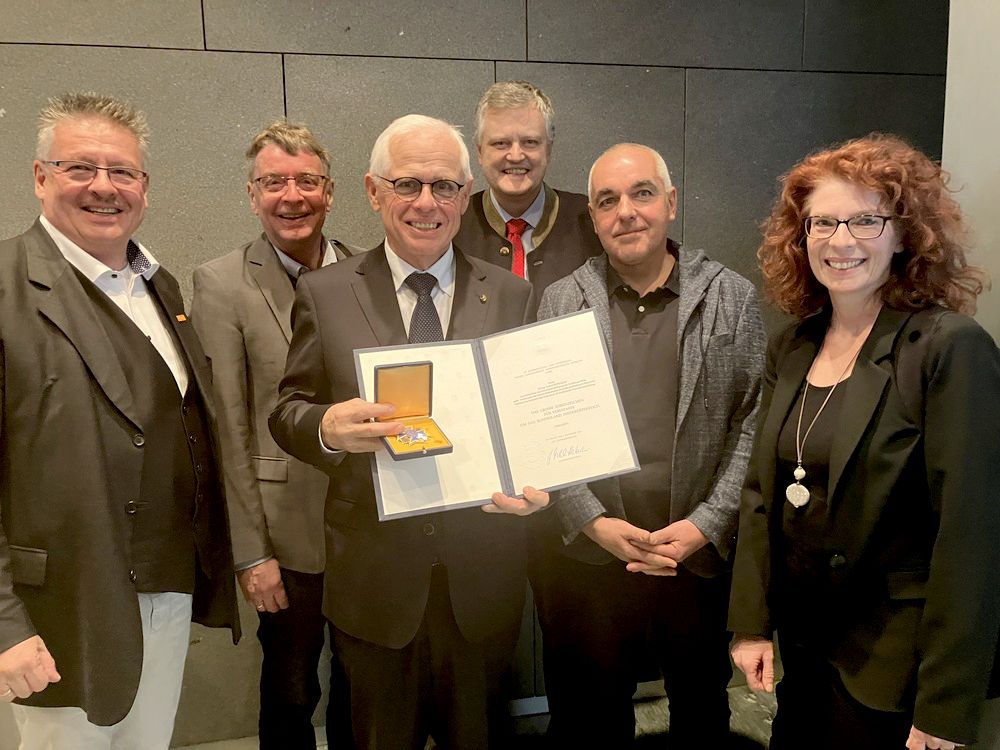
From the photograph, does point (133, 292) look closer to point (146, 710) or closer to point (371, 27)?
point (146, 710)

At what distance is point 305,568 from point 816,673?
1.56 m

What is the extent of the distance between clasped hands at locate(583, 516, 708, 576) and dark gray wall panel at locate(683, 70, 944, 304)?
1804mm

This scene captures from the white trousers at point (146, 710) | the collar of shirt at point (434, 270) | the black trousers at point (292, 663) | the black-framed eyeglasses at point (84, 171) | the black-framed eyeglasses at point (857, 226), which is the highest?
the black-framed eyeglasses at point (84, 171)

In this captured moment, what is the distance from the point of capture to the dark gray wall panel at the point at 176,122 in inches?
106

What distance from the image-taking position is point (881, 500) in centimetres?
148

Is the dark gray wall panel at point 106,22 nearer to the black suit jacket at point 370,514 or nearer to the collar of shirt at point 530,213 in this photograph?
the collar of shirt at point 530,213

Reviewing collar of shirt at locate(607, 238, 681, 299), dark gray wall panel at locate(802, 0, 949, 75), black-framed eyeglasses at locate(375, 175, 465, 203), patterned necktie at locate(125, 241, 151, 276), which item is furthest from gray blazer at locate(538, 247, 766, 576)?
dark gray wall panel at locate(802, 0, 949, 75)

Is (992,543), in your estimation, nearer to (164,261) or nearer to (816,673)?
(816,673)

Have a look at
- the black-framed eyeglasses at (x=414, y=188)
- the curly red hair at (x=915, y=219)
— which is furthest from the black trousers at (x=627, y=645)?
the black-framed eyeglasses at (x=414, y=188)

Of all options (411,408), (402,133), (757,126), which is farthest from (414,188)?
(757,126)

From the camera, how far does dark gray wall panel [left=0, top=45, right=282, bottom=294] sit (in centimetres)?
269

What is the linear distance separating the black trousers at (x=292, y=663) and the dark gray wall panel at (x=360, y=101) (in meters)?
1.53

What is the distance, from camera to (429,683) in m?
1.91

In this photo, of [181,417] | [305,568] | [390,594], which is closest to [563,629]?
[390,594]
